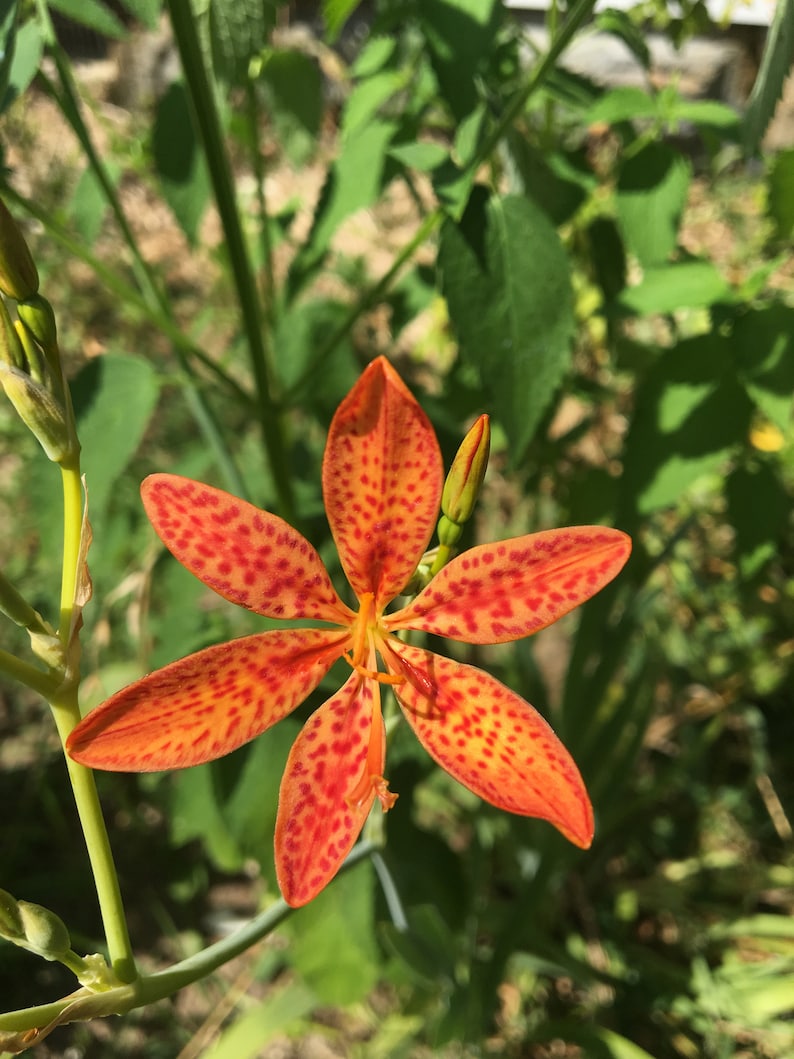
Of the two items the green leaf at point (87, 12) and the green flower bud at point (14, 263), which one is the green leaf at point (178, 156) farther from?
the green flower bud at point (14, 263)

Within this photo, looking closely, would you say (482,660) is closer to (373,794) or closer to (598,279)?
(598,279)

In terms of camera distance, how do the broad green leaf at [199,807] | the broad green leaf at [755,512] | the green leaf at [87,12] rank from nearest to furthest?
the green leaf at [87,12]
the broad green leaf at [755,512]
the broad green leaf at [199,807]

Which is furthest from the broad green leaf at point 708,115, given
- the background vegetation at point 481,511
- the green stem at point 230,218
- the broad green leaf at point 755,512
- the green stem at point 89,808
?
the green stem at point 89,808

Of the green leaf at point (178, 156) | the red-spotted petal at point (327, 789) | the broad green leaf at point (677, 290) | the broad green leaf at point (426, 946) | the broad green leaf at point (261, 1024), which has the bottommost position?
the broad green leaf at point (261, 1024)

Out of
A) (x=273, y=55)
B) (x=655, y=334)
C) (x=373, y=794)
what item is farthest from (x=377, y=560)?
(x=655, y=334)

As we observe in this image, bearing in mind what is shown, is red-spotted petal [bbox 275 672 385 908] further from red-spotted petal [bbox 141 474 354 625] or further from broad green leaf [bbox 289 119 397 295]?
broad green leaf [bbox 289 119 397 295]

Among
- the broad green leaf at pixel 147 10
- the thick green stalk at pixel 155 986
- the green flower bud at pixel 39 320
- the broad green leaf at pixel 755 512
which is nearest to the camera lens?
the thick green stalk at pixel 155 986

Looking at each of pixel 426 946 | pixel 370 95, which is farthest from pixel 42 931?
pixel 370 95
